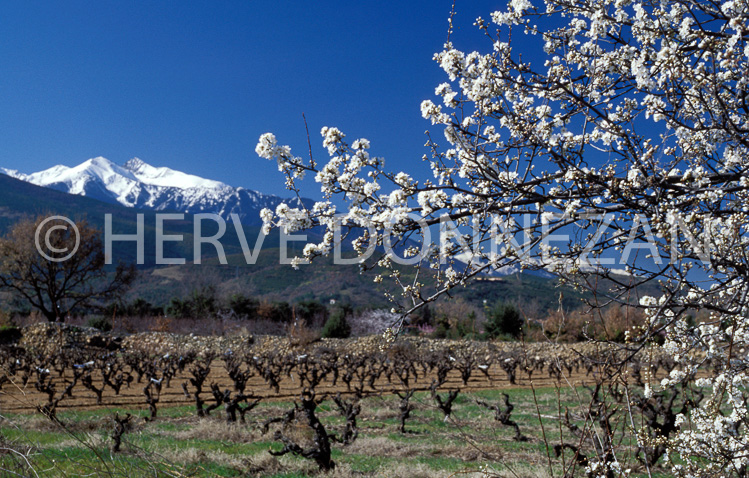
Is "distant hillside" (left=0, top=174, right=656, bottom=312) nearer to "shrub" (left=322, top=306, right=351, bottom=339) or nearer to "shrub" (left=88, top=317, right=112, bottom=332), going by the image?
"shrub" (left=322, top=306, right=351, bottom=339)

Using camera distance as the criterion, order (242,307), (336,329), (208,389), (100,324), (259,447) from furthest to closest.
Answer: (242,307)
(336,329)
(100,324)
(208,389)
(259,447)

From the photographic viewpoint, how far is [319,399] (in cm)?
1059

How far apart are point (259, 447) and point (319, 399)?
1.71 meters

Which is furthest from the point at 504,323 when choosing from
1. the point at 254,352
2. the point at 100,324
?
the point at 100,324

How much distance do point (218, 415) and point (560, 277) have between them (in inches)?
487

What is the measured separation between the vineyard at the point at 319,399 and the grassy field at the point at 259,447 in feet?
0.26

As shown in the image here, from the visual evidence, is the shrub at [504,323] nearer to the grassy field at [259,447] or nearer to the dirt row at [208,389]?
the dirt row at [208,389]

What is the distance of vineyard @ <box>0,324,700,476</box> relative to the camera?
16.9ft

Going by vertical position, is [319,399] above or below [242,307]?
below

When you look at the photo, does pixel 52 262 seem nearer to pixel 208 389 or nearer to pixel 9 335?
pixel 9 335

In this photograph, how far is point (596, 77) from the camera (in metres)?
3.76

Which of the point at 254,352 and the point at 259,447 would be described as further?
the point at 254,352

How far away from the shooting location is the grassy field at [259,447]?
5102 mm

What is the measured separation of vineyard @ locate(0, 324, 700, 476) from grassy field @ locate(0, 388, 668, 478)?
0.08 metres
